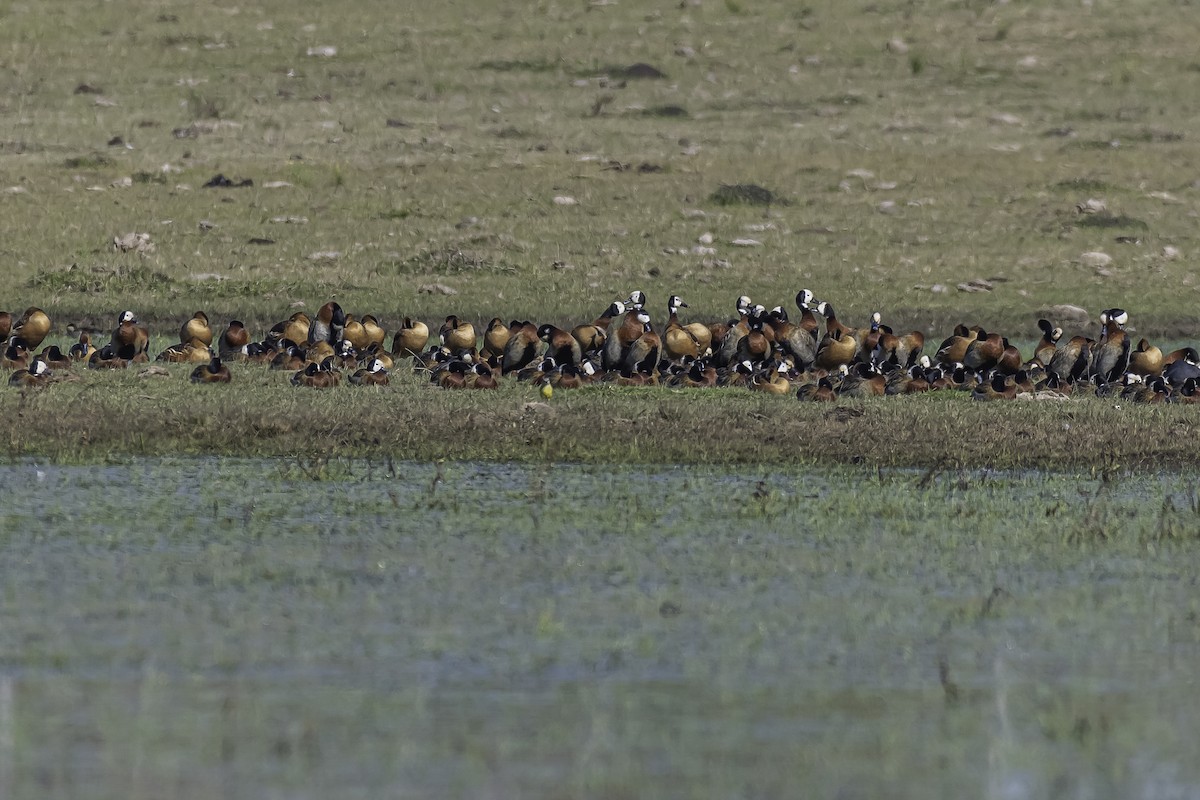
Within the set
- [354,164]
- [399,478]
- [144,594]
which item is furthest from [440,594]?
[354,164]

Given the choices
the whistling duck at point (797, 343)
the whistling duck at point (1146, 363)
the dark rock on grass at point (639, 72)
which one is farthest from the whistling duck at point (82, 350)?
the dark rock on grass at point (639, 72)

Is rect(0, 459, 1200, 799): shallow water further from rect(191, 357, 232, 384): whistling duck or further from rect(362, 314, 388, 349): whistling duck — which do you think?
rect(362, 314, 388, 349): whistling duck

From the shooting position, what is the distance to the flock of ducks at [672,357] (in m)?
18.4

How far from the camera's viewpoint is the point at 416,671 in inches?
348

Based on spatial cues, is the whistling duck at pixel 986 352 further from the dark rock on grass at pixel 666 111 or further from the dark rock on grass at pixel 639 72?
the dark rock on grass at pixel 639 72

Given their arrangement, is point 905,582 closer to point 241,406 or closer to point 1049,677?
point 1049,677

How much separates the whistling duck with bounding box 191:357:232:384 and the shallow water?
3.92m

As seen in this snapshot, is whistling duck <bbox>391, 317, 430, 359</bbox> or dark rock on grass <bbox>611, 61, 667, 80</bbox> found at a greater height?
dark rock on grass <bbox>611, 61, 667, 80</bbox>

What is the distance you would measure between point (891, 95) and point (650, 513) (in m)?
29.2

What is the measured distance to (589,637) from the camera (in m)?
9.49

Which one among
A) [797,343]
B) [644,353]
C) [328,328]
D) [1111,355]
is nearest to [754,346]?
[797,343]

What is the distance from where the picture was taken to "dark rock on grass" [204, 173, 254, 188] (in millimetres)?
31781

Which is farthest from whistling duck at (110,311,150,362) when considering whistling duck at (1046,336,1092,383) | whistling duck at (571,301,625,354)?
whistling duck at (1046,336,1092,383)

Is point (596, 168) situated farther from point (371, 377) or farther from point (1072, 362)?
point (371, 377)
